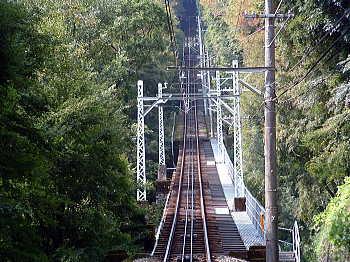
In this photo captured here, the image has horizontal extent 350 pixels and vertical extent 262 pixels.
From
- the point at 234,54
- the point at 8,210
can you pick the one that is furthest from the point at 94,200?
the point at 234,54

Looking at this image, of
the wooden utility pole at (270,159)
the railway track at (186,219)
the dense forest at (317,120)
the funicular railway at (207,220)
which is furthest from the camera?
the railway track at (186,219)

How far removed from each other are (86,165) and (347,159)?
7.44 meters

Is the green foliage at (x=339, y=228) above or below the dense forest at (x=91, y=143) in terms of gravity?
below

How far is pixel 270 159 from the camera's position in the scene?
9539mm

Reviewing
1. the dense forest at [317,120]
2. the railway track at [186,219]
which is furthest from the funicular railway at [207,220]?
the dense forest at [317,120]

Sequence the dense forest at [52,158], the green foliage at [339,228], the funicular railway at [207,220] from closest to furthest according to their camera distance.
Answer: the dense forest at [52,158] → the green foliage at [339,228] → the funicular railway at [207,220]

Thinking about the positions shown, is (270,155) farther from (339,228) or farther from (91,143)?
(91,143)

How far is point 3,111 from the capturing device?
6.48m

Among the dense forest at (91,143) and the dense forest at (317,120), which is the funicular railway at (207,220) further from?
the dense forest at (317,120)

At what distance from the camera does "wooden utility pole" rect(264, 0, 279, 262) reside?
9.37 metres

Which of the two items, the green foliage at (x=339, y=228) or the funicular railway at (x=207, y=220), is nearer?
the green foliage at (x=339, y=228)

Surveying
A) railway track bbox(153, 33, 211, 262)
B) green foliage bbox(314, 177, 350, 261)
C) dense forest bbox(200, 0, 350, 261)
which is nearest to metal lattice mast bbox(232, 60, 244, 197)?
dense forest bbox(200, 0, 350, 261)

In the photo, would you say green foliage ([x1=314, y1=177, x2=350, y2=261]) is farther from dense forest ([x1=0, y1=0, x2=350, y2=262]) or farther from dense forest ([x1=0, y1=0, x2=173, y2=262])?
dense forest ([x1=0, y1=0, x2=173, y2=262])

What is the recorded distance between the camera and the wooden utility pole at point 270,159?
937 centimetres
